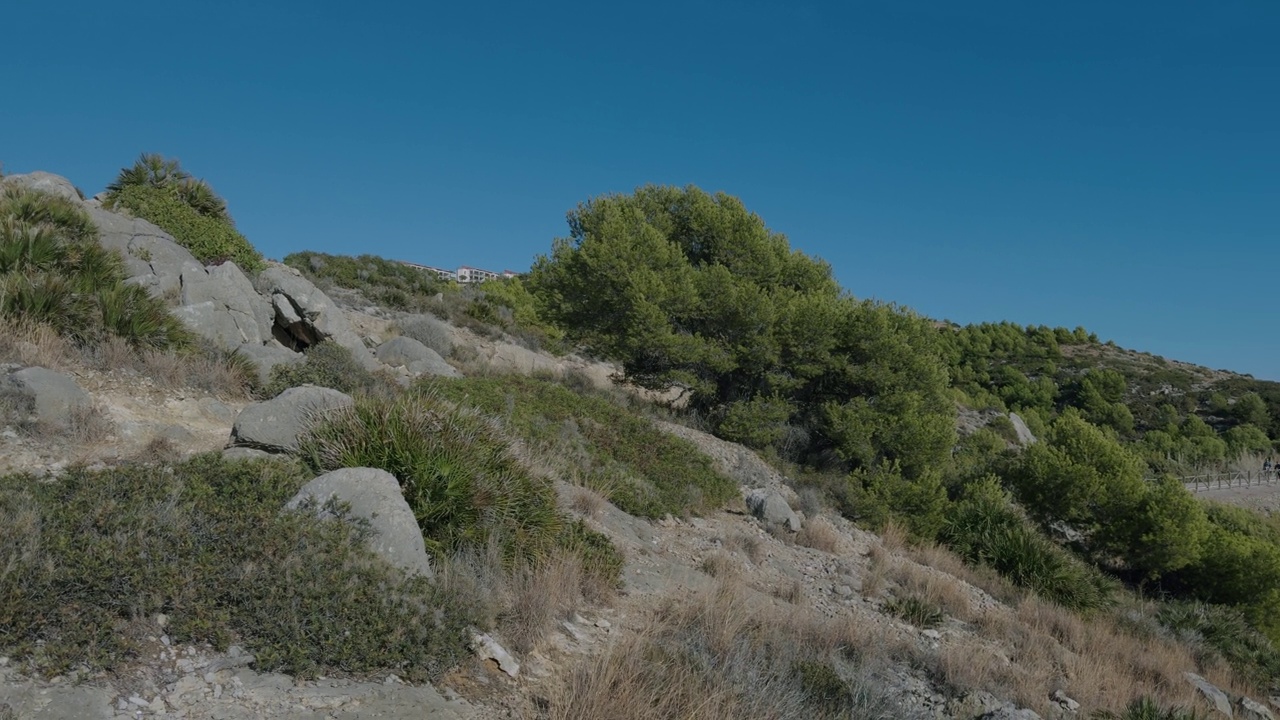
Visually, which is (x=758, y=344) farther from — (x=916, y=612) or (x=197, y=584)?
(x=197, y=584)

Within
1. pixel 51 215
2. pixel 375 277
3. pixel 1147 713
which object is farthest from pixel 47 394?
pixel 375 277

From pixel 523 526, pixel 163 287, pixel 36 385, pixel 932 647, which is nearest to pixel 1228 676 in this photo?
pixel 932 647

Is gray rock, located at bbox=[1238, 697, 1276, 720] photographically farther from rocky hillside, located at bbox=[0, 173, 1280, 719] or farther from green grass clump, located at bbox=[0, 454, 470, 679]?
green grass clump, located at bbox=[0, 454, 470, 679]

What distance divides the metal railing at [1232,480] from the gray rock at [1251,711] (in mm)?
26643

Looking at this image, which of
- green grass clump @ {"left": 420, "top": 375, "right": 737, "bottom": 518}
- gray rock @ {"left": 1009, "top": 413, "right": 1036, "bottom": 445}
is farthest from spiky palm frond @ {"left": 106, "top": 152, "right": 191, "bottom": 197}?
gray rock @ {"left": 1009, "top": 413, "right": 1036, "bottom": 445}

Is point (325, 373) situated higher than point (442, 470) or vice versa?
point (325, 373)

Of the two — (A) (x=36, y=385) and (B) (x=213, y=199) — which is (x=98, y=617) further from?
(B) (x=213, y=199)

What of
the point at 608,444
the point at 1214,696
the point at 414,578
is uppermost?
the point at 608,444

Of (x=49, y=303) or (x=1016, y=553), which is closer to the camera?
(x=49, y=303)

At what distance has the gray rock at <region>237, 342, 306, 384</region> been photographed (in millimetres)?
9836

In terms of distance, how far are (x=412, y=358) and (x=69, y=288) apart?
6.42 metres

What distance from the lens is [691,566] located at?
8.36 m

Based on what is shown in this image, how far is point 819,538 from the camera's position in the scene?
1162 centimetres

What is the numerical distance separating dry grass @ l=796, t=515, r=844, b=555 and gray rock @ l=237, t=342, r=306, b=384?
7888 millimetres
